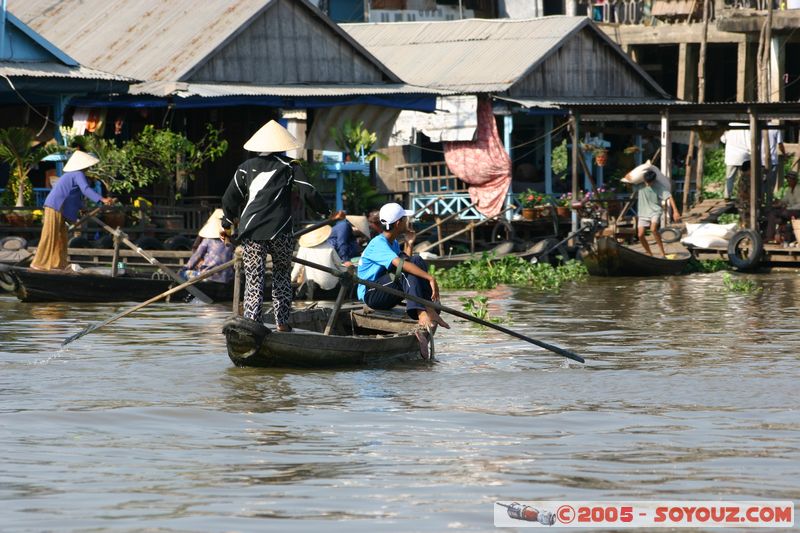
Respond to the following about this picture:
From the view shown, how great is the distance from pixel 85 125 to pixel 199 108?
1750 millimetres

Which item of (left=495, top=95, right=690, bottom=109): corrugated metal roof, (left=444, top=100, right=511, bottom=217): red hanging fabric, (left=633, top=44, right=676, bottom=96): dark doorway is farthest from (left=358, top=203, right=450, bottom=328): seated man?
(left=633, top=44, right=676, bottom=96): dark doorway

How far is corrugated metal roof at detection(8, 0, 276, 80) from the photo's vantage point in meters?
21.8

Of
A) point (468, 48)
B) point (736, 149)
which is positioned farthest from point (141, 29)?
point (736, 149)

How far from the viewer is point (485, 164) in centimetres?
→ 2452

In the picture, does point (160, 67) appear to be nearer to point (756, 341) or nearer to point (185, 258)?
point (185, 258)

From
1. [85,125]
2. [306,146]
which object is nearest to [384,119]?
[306,146]

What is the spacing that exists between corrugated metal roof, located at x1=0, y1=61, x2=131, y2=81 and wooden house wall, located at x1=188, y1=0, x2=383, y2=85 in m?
1.80

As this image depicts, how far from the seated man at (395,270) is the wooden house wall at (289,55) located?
10844 millimetres

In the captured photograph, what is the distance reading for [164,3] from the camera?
2419 centimetres

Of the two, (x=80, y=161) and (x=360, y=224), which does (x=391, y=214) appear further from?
(x=360, y=224)

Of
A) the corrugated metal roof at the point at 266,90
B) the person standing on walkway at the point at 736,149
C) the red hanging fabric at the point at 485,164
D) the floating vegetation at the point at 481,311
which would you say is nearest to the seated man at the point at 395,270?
the floating vegetation at the point at 481,311

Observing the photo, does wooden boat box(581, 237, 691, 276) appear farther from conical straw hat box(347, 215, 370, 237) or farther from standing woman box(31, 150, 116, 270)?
standing woman box(31, 150, 116, 270)

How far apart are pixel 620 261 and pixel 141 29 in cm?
902

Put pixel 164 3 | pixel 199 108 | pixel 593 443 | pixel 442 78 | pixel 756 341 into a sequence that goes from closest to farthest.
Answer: pixel 593 443 < pixel 756 341 < pixel 199 108 < pixel 164 3 < pixel 442 78
